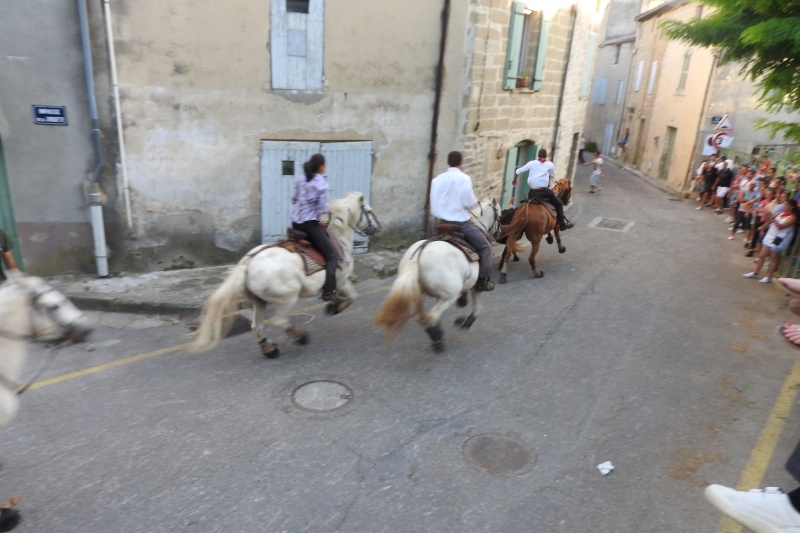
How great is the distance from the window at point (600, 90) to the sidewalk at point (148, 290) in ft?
101

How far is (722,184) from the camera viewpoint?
17.4m

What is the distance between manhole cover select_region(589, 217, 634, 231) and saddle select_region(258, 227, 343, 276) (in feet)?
33.3

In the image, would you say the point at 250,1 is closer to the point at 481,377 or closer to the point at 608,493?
the point at 481,377

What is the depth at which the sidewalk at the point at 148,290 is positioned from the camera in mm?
7691

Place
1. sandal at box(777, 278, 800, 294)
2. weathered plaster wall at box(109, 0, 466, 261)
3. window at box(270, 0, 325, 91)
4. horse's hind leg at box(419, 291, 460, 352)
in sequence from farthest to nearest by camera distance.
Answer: window at box(270, 0, 325, 91), weathered plaster wall at box(109, 0, 466, 261), horse's hind leg at box(419, 291, 460, 352), sandal at box(777, 278, 800, 294)

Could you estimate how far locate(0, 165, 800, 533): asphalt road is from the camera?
420 cm

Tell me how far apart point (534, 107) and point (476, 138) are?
3.29 meters

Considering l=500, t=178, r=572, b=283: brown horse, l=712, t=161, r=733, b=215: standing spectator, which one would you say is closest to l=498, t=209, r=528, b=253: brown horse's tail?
l=500, t=178, r=572, b=283: brown horse

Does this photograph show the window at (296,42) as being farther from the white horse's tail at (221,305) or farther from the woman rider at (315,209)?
the white horse's tail at (221,305)

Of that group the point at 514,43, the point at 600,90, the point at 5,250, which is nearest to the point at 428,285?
the point at 5,250

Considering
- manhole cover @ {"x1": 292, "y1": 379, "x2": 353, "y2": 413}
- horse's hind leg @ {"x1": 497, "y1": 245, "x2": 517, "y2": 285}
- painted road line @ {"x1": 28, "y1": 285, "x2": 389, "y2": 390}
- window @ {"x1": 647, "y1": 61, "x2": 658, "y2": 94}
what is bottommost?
painted road line @ {"x1": 28, "y1": 285, "x2": 389, "y2": 390}

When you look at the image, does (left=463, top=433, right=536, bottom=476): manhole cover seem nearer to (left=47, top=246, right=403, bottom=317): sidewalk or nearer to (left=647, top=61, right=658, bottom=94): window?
(left=47, top=246, right=403, bottom=317): sidewalk

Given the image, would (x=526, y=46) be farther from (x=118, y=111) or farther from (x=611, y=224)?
(x=118, y=111)

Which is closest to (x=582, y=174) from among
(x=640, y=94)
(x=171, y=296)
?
(x=640, y=94)
